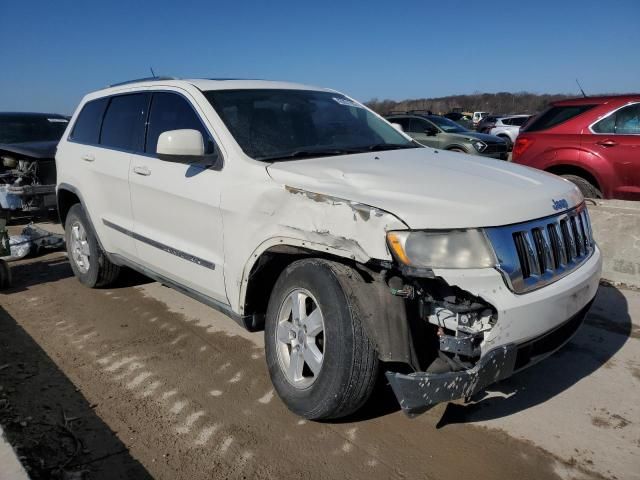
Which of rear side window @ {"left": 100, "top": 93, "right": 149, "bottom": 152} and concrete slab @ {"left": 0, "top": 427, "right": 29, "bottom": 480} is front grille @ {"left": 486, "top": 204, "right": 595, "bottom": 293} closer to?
concrete slab @ {"left": 0, "top": 427, "right": 29, "bottom": 480}

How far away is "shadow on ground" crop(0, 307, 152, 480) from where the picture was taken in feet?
8.69

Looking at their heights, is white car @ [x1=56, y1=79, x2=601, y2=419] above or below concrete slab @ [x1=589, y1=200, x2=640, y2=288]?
above

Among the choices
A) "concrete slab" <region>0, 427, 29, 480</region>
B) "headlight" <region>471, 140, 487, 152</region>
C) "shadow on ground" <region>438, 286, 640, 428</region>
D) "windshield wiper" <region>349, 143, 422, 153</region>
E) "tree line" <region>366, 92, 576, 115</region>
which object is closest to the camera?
"concrete slab" <region>0, 427, 29, 480</region>

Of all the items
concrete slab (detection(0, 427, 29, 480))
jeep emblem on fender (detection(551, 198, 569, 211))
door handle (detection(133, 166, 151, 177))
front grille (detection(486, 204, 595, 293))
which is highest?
door handle (detection(133, 166, 151, 177))

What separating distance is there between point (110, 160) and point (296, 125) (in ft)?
5.71

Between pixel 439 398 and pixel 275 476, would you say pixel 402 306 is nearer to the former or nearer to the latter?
pixel 439 398

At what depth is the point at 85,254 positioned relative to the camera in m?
5.42

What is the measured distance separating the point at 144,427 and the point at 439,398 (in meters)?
1.62

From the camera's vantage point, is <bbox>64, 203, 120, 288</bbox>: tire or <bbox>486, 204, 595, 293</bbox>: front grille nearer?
<bbox>486, 204, 595, 293</bbox>: front grille

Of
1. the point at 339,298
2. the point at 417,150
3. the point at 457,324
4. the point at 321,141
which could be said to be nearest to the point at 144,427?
the point at 339,298

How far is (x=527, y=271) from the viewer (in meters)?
2.58

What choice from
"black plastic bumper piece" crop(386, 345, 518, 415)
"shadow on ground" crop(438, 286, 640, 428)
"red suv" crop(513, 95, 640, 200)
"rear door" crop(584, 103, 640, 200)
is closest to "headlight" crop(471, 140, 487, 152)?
"red suv" crop(513, 95, 640, 200)

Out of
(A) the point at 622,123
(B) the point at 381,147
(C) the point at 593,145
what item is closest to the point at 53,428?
(B) the point at 381,147

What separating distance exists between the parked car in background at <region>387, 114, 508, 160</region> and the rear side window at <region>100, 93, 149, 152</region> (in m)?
9.71
